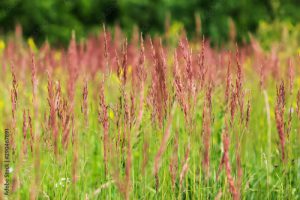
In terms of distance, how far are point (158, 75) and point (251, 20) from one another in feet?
26.9

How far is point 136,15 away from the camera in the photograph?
33.7 feet

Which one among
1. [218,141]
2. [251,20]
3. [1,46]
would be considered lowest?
[218,141]

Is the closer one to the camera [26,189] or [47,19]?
[26,189]

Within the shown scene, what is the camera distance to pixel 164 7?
1012 cm

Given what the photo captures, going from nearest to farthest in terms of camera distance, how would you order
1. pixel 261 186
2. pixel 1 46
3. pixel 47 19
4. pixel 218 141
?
pixel 261 186 < pixel 218 141 < pixel 1 46 < pixel 47 19

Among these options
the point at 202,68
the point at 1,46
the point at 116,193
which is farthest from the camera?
the point at 1,46

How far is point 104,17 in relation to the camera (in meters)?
9.97

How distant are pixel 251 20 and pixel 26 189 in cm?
773

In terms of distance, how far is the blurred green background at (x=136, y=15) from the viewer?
9859 mm

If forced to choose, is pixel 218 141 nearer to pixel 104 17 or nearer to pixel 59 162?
pixel 59 162

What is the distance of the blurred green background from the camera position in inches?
388

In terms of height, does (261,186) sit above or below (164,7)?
below

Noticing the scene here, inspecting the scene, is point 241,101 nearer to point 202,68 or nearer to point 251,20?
point 202,68

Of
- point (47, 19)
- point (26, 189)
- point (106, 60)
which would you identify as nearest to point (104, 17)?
point (47, 19)
